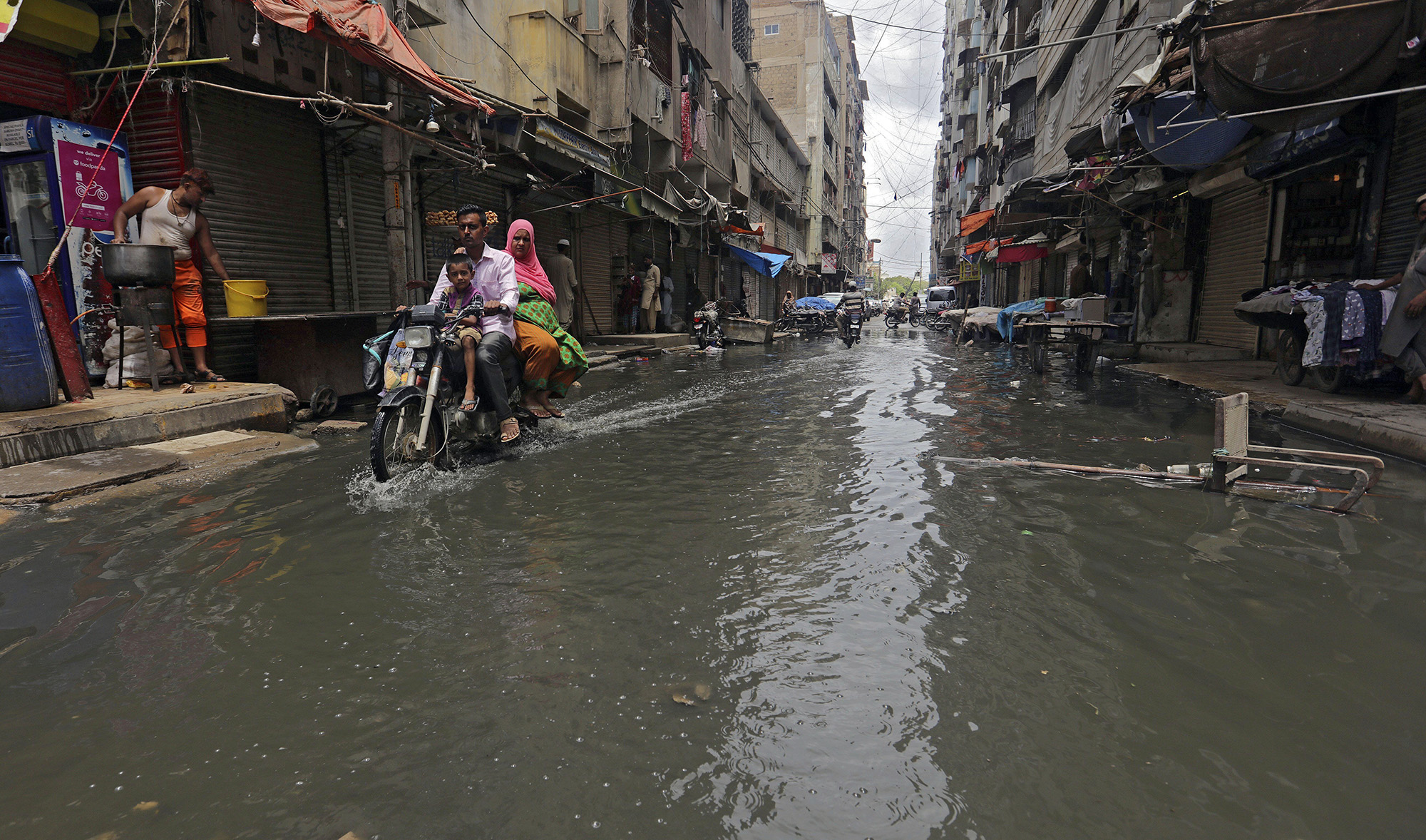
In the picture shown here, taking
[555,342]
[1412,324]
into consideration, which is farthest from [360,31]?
[1412,324]

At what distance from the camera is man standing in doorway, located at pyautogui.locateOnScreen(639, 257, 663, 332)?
2056cm

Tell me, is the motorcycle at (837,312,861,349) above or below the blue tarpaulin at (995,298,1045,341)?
below

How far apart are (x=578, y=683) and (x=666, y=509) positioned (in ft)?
6.42

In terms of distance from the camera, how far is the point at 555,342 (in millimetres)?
6227

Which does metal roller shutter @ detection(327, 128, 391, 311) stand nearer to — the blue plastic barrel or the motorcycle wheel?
the blue plastic barrel

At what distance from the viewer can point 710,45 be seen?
25484 mm

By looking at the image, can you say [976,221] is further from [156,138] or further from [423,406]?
[423,406]

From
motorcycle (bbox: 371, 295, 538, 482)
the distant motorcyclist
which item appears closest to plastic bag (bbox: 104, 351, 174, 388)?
motorcycle (bbox: 371, 295, 538, 482)

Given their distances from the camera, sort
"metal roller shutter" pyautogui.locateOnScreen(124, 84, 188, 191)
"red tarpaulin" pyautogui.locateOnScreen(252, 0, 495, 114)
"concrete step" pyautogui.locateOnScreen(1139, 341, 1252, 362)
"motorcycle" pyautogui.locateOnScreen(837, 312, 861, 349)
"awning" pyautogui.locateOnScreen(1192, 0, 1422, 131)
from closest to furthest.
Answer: "awning" pyautogui.locateOnScreen(1192, 0, 1422, 131), "red tarpaulin" pyautogui.locateOnScreen(252, 0, 495, 114), "metal roller shutter" pyautogui.locateOnScreen(124, 84, 188, 191), "concrete step" pyautogui.locateOnScreen(1139, 341, 1252, 362), "motorcycle" pyautogui.locateOnScreen(837, 312, 861, 349)

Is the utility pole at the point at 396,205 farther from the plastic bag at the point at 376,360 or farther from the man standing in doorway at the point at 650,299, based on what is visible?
the man standing in doorway at the point at 650,299

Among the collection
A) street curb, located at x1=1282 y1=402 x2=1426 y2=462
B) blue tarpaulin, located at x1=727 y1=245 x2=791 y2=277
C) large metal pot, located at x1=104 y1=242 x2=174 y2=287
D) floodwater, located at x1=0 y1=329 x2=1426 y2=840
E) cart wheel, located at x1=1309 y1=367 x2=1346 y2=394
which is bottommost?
floodwater, located at x1=0 y1=329 x2=1426 y2=840

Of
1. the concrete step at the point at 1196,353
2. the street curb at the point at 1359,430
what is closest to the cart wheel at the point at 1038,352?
the concrete step at the point at 1196,353

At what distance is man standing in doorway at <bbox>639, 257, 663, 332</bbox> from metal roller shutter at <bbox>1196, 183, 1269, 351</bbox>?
41.9 ft

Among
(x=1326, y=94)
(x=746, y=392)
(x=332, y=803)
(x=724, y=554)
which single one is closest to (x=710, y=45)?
(x=746, y=392)
